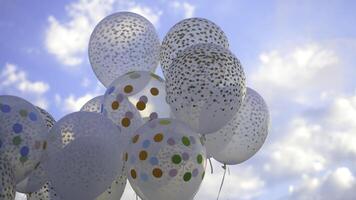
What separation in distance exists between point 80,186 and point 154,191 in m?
0.54

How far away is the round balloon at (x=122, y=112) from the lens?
4062mm

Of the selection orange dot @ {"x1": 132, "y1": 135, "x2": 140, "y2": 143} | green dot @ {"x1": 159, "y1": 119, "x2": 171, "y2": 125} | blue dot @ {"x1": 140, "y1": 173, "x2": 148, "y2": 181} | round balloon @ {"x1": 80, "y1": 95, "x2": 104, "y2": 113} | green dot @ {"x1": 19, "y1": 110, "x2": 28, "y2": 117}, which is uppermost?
round balloon @ {"x1": 80, "y1": 95, "x2": 104, "y2": 113}

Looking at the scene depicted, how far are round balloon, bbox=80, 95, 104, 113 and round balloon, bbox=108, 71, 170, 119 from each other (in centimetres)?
41

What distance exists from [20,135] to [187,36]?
165 centimetres

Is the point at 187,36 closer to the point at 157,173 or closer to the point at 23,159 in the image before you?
the point at 157,173

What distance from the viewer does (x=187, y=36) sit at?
14.1ft

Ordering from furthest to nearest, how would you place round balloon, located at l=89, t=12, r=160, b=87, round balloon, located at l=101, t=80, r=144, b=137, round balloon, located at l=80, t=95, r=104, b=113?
round balloon, located at l=80, t=95, r=104, b=113 → round balloon, located at l=89, t=12, r=160, b=87 → round balloon, located at l=101, t=80, r=144, b=137

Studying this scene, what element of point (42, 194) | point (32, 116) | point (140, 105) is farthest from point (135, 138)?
point (42, 194)

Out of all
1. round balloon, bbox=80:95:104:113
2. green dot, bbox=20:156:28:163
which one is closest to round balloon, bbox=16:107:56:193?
green dot, bbox=20:156:28:163

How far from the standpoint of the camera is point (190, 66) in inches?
150

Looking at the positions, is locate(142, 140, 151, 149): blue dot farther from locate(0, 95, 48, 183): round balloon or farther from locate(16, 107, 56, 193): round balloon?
locate(16, 107, 56, 193): round balloon

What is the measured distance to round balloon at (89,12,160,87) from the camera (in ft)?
14.5

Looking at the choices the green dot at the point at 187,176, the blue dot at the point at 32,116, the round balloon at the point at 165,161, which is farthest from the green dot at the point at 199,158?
the blue dot at the point at 32,116

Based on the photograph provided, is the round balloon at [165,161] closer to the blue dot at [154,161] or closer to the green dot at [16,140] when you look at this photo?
the blue dot at [154,161]
